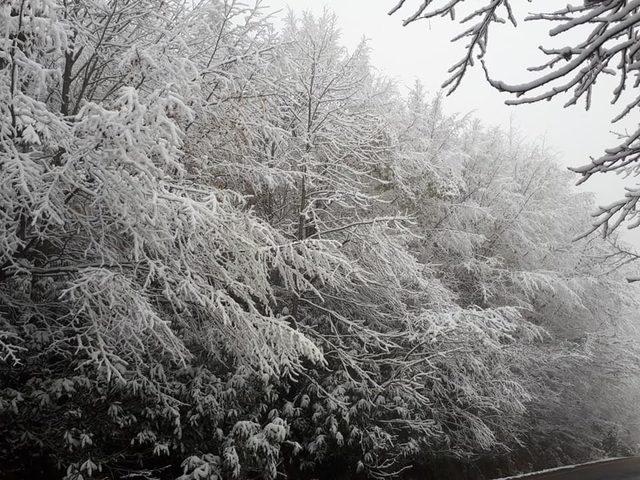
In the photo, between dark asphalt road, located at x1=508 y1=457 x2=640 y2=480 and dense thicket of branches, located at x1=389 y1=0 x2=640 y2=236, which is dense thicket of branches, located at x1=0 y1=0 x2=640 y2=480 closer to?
dense thicket of branches, located at x1=389 y1=0 x2=640 y2=236

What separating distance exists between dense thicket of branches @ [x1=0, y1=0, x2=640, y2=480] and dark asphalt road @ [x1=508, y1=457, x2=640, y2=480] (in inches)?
50.6

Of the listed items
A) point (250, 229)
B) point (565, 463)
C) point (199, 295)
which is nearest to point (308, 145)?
point (250, 229)

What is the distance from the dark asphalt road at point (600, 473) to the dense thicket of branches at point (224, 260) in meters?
1.28

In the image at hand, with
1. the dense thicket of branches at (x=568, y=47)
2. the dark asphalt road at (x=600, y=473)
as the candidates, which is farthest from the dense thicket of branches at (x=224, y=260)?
the dark asphalt road at (x=600, y=473)

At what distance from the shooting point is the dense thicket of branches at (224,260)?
4.41 m

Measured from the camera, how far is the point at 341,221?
9.01m

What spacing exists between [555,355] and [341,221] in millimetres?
7134

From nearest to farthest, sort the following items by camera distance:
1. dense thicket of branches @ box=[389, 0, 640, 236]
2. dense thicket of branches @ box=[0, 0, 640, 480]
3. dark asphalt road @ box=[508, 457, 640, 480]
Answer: dense thicket of branches @ box=[389, 0, 640, 236] < dense thicket of branches @ box=[0, 0, 640, 480] < dark asphalt road @ box=[508, 457, 640, 480]

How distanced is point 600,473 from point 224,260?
13429 mm

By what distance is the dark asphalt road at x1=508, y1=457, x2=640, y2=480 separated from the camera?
38.6 feet

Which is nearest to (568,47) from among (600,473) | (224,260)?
(224,260)

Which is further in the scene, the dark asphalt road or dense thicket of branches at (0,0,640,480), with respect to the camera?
the dark asphalt road

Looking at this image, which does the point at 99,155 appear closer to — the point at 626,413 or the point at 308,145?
the point at 308,145

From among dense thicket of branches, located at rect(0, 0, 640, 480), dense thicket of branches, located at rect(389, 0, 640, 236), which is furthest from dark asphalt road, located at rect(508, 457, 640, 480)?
dense thicket of branches, located at rect(389, 0, 640, 236)
